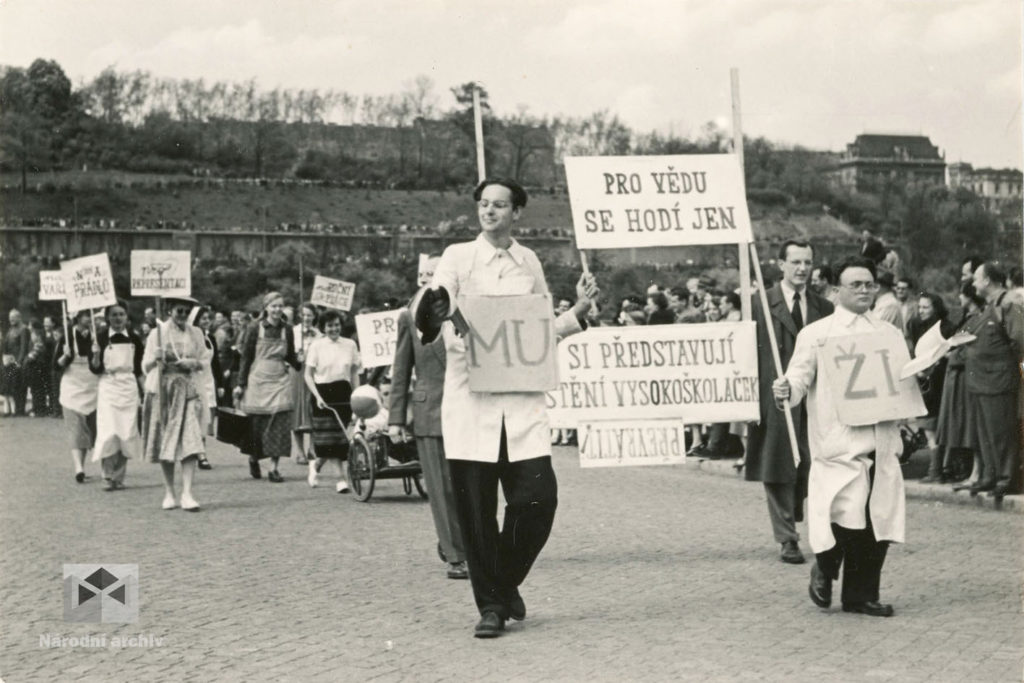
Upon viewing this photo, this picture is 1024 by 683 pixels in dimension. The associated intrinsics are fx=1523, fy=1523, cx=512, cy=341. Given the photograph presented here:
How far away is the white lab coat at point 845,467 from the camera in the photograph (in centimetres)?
719

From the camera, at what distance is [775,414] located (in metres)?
9.09

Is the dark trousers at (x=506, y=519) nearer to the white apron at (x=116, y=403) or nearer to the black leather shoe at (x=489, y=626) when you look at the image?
the black leather shoe at (x=489, y=626)

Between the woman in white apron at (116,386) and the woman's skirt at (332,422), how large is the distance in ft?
5.63

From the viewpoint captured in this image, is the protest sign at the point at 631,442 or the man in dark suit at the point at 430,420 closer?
the man in dark suit at the point at 430,420

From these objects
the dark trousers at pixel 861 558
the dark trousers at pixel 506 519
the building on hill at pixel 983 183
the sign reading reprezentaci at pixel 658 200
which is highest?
the building on hill at pixel 983 183

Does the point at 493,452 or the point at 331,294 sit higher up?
the point at 331,294

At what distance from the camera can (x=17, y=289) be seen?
64312 millimetres

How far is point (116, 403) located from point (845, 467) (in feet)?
29.2

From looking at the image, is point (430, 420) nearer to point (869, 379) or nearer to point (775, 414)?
point (775, 414)

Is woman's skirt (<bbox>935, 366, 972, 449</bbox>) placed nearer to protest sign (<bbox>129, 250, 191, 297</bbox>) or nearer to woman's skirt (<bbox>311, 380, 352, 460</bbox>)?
woman's skirt (<bbox>311, 380, 352, 460</bbox>)

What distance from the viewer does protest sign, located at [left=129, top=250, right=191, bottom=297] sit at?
1492cm

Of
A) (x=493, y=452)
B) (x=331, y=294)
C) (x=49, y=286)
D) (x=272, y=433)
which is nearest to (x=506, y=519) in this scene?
(x=493, y=452)

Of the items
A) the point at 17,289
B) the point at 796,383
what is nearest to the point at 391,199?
the point at 17,289

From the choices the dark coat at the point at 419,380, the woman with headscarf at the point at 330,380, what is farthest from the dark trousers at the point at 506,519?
the woman with headscarf at the point at 330,380
